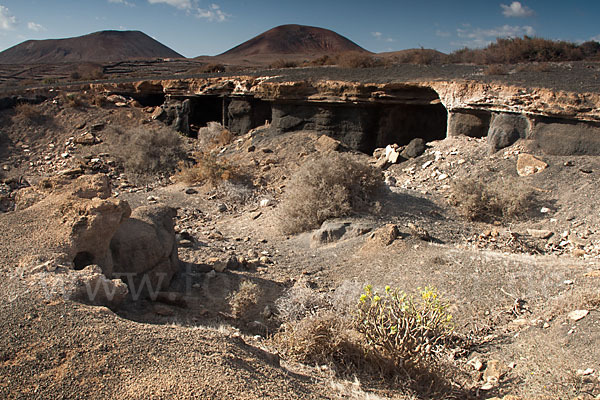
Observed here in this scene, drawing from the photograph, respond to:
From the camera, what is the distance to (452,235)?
5.89 m

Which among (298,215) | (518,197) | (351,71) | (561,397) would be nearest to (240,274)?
(298,215)

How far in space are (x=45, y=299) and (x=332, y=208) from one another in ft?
13.4

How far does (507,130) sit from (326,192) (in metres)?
3.94

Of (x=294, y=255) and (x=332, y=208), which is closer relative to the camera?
(x=294, y=255)

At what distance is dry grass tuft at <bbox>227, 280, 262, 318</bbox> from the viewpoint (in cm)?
402

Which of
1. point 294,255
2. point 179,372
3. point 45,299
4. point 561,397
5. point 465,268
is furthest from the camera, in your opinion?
point 294,255

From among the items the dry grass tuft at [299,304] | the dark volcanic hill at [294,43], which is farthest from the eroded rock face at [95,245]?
the dark volcanic hill at [294,43]

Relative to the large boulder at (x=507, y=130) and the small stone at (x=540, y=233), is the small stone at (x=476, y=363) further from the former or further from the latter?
the large boulder at (x=507, y=130)

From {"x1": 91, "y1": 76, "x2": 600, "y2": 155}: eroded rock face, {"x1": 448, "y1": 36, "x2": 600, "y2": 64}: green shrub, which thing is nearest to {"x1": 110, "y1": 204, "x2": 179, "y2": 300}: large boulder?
{"x1": 91, "y1": 76, "x2": 600, "y2": 155}: eroded rock face

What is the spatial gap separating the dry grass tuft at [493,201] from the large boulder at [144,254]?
4.36 metres

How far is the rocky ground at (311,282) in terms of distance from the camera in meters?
2.26

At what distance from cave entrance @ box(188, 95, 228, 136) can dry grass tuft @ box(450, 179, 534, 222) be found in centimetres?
878

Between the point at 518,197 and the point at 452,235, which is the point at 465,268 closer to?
the point at 452,235

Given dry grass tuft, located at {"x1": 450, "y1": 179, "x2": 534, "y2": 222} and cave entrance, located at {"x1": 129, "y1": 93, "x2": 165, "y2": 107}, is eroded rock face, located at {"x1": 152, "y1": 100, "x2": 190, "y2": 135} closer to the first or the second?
cave entrance, located at {"x1": 129, "y1": 93, "x2": 165, "y2": 107}
